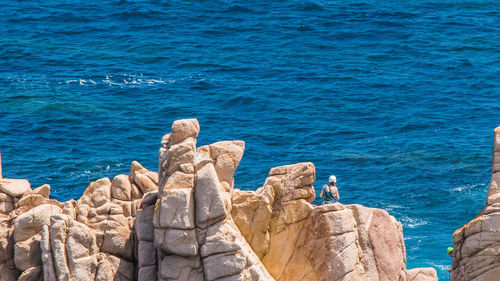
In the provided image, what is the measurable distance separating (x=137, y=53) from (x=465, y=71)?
38.3 meters

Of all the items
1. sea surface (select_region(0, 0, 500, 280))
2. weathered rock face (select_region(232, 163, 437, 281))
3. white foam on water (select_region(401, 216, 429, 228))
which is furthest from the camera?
sea surface (select_region(0, 0, 500, 280))

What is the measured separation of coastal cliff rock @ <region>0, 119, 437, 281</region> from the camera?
49688mm

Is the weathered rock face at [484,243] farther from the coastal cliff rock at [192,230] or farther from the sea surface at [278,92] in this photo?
the sea surface at [278,92]

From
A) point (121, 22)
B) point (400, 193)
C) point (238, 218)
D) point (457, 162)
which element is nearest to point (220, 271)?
point (238, 218)

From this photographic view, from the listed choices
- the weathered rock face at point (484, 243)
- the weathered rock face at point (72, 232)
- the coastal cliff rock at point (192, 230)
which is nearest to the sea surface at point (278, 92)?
the weathered rock face at point (484, 243)

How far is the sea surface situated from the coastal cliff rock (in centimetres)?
2746

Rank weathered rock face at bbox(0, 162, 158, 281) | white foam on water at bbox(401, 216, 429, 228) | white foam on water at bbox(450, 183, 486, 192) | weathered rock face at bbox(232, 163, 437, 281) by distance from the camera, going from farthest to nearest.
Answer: white foam on water at bbox(450, 183, 486, 192) → white foam on water at bbox(401, 216, 429, 228) → weathered rock face at bbox(232, 163, 437, 281) → weathered rock face at bbox(0, 162, 158, 281)

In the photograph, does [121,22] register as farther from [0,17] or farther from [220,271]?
[220,271]

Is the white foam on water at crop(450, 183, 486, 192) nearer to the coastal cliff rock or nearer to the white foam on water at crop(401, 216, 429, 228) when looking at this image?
the white foam on water at crop(401, 216, 429, 228)

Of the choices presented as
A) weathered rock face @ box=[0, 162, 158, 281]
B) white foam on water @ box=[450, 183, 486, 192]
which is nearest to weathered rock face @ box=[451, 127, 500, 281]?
weathered rock face @ box=[0, 162, 158, 281]

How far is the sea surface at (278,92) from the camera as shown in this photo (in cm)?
9181

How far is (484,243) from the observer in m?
52.4

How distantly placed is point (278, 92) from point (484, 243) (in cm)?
6016

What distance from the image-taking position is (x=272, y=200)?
5441 cm
